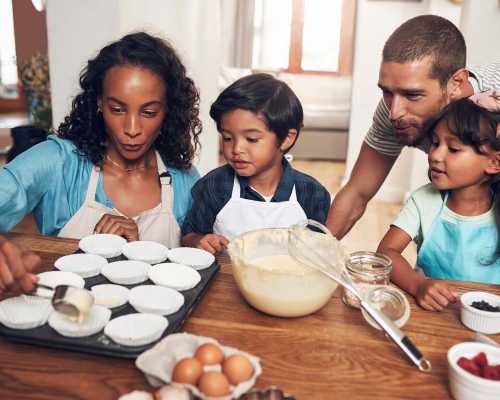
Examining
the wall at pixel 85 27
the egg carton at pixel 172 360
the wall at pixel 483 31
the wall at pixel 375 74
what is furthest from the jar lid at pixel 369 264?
the wall at pixel 375 74

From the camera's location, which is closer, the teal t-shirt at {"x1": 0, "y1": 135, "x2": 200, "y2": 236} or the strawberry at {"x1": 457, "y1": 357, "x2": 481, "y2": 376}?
the strawberry at {"x1": 457, "y1": 357, "x2": 481, "y2": 376}

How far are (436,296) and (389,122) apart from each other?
3.51ft

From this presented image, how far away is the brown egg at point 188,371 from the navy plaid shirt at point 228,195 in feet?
3.11

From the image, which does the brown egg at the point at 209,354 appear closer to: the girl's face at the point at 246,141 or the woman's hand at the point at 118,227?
the woman's hand at the point at 118,227

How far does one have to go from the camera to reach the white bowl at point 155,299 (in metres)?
0.93

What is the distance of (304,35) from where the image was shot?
873 cm

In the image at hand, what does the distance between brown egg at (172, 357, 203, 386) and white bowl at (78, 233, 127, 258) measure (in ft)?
1.59

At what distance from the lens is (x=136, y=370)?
0.83 m

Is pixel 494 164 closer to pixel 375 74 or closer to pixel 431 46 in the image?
pixel 431 46

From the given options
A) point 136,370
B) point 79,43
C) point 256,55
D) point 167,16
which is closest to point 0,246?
point 136,370

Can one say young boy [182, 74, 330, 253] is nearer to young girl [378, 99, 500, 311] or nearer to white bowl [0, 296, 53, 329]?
young girl [378, 99, 500, 311]

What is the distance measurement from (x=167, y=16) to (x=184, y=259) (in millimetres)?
2010

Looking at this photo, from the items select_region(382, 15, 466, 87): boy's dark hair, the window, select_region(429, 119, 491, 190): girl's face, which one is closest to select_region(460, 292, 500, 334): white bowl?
select_region(429, 119, 491, 190): girl's face

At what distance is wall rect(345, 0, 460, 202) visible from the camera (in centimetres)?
469
